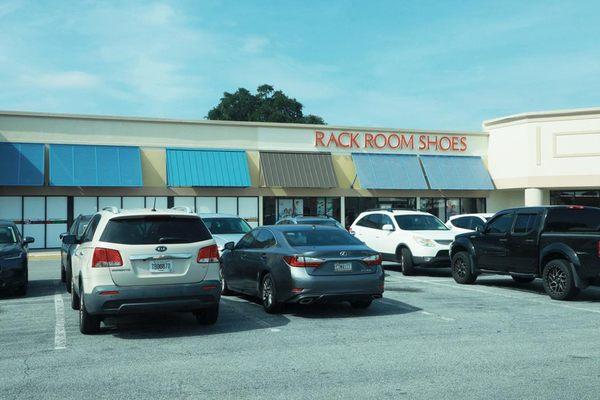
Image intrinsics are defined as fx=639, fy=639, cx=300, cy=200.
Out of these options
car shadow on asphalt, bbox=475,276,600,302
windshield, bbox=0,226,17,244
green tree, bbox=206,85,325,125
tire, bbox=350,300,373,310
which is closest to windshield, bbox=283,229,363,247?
tire, bbox=350,300,373,310

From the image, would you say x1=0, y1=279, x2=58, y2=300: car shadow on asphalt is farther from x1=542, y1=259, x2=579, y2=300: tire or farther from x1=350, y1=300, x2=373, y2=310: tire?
x1=542, y1=259, x2=579, y2=300: tire

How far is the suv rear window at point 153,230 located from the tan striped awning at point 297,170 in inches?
937

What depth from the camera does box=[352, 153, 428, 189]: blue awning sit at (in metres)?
35.0

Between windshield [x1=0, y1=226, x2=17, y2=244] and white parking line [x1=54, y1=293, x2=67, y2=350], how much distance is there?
5.39ft

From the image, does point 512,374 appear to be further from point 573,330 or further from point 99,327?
point 99,327

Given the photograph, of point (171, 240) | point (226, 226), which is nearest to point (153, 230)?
point (171, 240)

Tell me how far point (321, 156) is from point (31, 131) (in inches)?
577

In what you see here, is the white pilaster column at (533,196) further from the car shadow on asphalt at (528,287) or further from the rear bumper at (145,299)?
the rear bumper at (145,299)

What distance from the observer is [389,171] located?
3569 centimetres

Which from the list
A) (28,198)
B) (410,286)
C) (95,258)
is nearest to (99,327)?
(95,258)

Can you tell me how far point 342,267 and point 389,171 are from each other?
25994 mm

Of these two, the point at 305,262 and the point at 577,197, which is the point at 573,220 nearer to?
the point at 305,262

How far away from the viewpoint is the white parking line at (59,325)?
8.29m

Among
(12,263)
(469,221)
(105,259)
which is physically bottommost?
(12,263)
